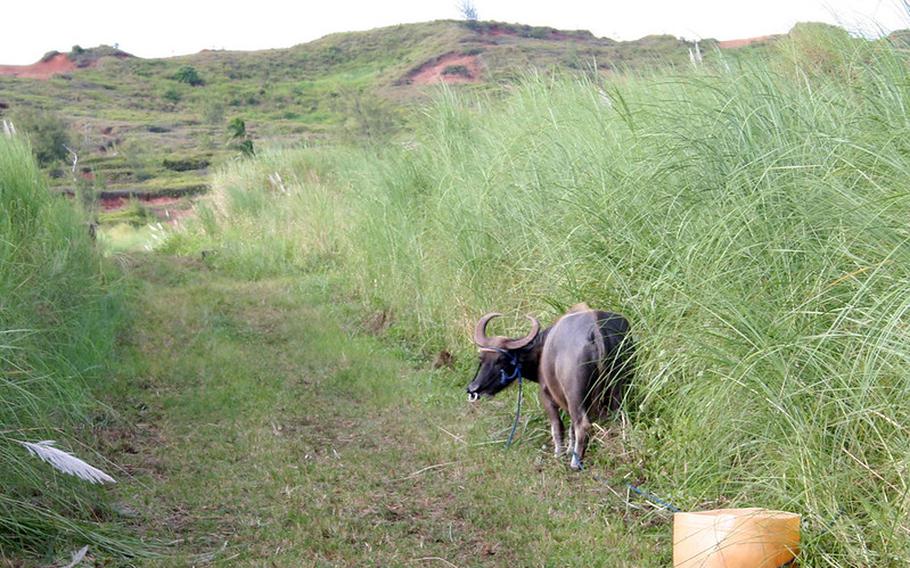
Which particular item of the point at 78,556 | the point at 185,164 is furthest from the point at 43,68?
the point at 78,556

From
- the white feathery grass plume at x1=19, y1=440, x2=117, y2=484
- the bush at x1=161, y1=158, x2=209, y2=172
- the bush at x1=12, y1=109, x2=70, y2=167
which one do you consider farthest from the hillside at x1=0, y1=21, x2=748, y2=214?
the white feathery grass plume at x1=19, y1=440, x2=117, y2=484

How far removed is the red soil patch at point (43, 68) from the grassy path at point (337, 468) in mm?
41912

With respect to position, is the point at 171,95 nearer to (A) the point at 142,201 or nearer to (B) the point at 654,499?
(A) the point at 142,201

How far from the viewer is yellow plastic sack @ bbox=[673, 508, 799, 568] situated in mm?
3311

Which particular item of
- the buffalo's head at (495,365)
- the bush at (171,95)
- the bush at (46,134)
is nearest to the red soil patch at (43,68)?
the bush at (171,95)

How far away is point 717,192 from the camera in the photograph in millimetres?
4801

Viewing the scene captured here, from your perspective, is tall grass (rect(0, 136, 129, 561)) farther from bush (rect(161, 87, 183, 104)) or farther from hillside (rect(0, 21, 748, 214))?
bush (rect(161, 87, 183, 104))

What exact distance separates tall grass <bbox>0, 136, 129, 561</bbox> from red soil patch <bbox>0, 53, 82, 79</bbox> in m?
41.0

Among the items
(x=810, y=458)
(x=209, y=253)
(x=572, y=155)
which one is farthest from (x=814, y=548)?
(x=209, y=253)

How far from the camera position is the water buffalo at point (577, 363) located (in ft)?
16.2

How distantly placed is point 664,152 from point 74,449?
11.7ft

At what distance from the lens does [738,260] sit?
430 centimetres

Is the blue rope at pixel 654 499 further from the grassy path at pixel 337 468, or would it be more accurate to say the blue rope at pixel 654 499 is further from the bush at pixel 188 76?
the bush at pixel 188 76

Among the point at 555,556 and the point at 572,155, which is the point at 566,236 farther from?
the point at 555,556
